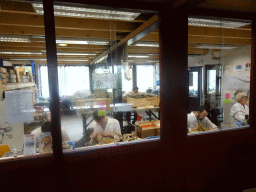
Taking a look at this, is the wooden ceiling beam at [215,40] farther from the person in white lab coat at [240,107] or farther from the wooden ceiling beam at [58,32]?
the wooden ceiling beam at [58,32]

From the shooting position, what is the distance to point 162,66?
2049mm

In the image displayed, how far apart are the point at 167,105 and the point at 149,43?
2768mm

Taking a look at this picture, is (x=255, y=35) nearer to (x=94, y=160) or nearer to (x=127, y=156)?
(x=127, y=156)

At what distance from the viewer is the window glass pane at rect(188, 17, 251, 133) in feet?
9.68

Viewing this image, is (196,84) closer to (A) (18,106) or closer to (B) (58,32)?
(B) (58,32)

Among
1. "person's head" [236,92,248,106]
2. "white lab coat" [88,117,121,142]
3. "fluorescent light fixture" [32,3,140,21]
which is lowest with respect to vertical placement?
"white lab coat" [88,117,121,142]

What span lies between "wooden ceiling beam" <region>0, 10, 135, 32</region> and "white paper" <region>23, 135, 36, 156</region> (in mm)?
1803

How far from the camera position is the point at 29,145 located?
1852 millimetres

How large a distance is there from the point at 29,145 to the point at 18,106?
42cm

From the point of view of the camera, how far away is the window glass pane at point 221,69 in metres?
2.95

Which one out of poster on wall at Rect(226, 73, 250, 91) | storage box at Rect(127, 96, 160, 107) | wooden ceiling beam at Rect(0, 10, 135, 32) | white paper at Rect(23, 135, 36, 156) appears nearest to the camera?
white paper at Rect(23, 135, 36, 156)

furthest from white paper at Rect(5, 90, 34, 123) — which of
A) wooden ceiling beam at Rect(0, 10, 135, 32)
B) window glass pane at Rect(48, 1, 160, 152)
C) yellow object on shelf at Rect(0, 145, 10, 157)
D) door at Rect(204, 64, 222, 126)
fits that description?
door at Rect(204, 64, 222, 126)

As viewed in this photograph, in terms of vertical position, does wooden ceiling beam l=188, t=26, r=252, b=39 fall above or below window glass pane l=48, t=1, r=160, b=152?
above

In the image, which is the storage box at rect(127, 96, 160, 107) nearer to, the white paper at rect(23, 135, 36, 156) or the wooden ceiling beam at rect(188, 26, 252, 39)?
the wooden ceiling beam at rect(188, 26, 252, 39)
